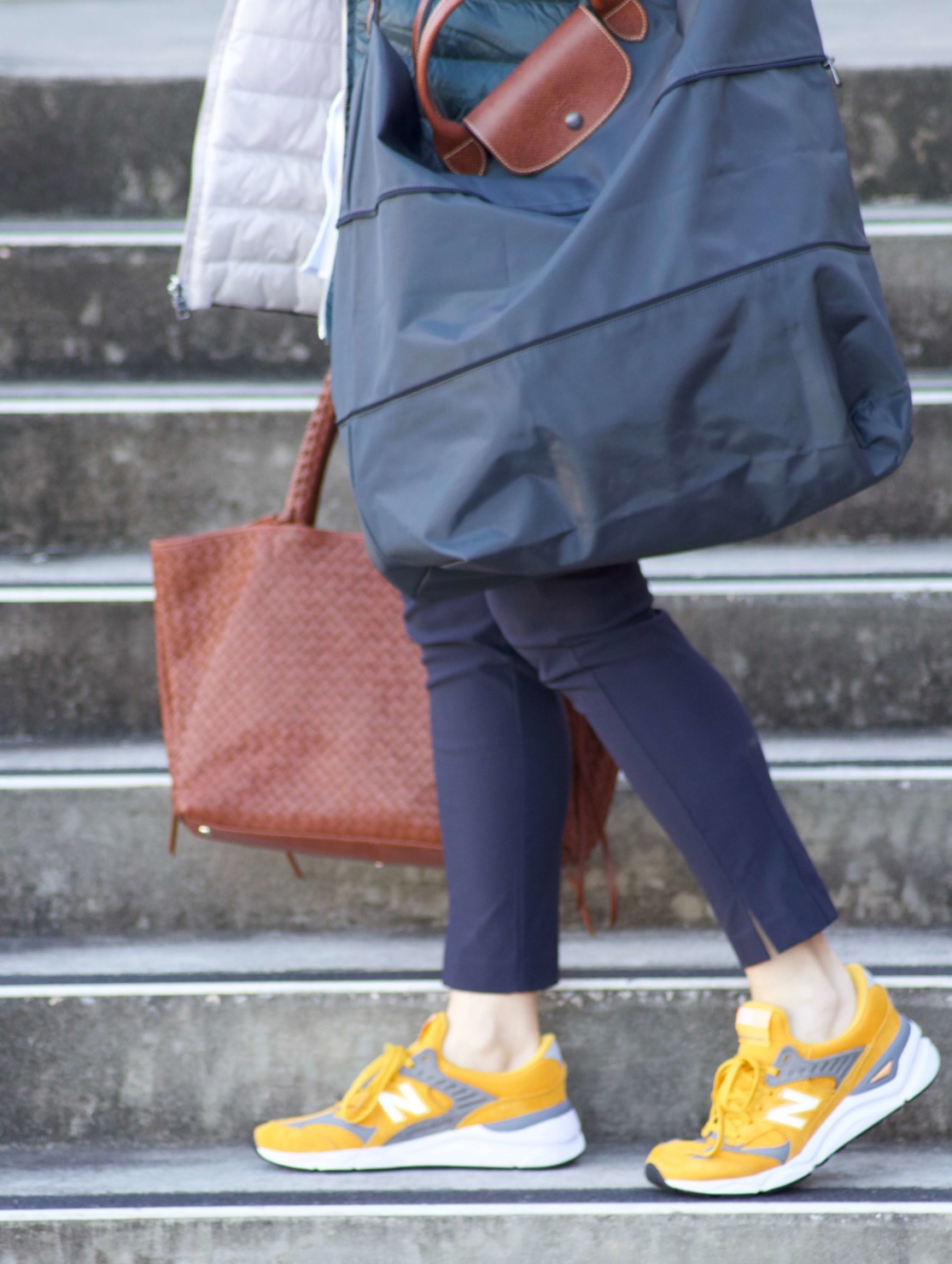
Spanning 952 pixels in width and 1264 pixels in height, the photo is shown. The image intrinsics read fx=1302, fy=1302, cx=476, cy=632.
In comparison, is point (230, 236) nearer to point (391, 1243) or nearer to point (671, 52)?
point (671, 52)

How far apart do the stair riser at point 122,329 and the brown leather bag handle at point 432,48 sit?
973mm

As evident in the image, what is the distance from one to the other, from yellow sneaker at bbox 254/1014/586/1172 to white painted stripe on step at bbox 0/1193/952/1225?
7cm

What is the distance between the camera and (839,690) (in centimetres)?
164

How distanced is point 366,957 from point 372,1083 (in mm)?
196

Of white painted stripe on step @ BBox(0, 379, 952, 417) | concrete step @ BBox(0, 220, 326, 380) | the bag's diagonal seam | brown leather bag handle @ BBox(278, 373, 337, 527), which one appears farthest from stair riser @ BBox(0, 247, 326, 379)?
the bag's diagonal seam

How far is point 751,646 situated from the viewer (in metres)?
1.64

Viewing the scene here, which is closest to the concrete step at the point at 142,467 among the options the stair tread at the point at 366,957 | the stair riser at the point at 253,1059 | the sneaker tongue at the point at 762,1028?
the stair tread at the point at 366,957

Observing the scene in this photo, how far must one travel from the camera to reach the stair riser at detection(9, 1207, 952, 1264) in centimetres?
114

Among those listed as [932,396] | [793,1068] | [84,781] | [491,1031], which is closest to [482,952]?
[491,1031]

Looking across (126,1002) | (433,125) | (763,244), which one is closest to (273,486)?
(126,1002)

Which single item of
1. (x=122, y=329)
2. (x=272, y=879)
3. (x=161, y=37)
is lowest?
(x=272, y=879)

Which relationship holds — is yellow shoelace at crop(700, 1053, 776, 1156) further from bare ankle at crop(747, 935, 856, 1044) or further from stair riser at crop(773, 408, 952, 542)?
stair riser at crop(773, 408, 952, 542)

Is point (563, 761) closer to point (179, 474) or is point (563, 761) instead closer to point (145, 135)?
point (179, 474)

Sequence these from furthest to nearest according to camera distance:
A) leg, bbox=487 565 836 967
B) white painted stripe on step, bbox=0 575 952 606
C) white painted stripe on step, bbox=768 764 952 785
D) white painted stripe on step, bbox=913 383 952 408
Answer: white painted stripe on step, bbox=913 383 952 408
white painted stripe on step, bbox=0 575 952 606
white painted stripe on step, bbox=768 764 952 785
leg, bbox=487 565 836 967
